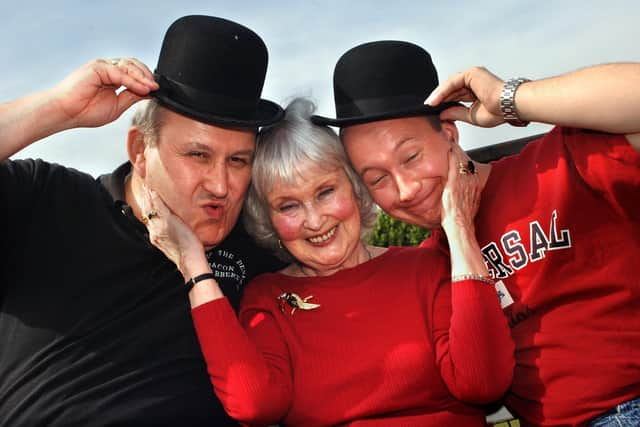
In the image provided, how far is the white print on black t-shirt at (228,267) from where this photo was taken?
3.68 metres

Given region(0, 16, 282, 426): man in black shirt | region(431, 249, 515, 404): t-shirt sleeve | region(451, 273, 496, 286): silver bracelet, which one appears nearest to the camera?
region(431, 249, 515, 404): t-shirt sleeve

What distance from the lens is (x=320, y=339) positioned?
3.25 m

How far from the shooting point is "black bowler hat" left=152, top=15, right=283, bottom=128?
339 cm

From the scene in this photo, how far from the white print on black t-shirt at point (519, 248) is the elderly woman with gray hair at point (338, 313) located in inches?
5.7

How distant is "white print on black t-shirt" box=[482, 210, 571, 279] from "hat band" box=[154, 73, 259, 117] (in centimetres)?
146

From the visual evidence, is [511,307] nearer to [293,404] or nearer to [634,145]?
[634,145]

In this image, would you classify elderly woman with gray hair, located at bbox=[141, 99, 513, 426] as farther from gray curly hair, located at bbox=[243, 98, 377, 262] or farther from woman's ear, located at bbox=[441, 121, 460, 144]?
woman's ear, located at bbox=[441, 121, 460, 144]

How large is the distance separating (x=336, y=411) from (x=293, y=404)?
220 millimetres

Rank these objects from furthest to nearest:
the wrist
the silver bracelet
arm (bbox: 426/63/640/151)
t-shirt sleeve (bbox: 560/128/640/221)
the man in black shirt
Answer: the wrist, the man in black shirt, the silver bracelet, t-shirt sleeve (bbox: 560/128/640/221), arm (bbox: 426/63/640/151)

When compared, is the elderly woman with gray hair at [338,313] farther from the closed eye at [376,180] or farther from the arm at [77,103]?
the arm at [77,103]

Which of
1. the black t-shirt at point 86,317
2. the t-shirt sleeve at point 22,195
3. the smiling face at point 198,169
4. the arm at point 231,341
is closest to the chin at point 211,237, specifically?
the smiling face at point 198,169

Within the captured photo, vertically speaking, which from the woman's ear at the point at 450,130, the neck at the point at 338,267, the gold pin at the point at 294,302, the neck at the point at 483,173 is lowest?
the gold pin at the point at 294,302

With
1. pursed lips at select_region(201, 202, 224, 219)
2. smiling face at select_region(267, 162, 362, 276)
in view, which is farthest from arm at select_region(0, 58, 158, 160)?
smiling face at select_region(267, 162, 362, 276)

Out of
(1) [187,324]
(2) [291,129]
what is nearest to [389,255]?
(2) [291,129]
